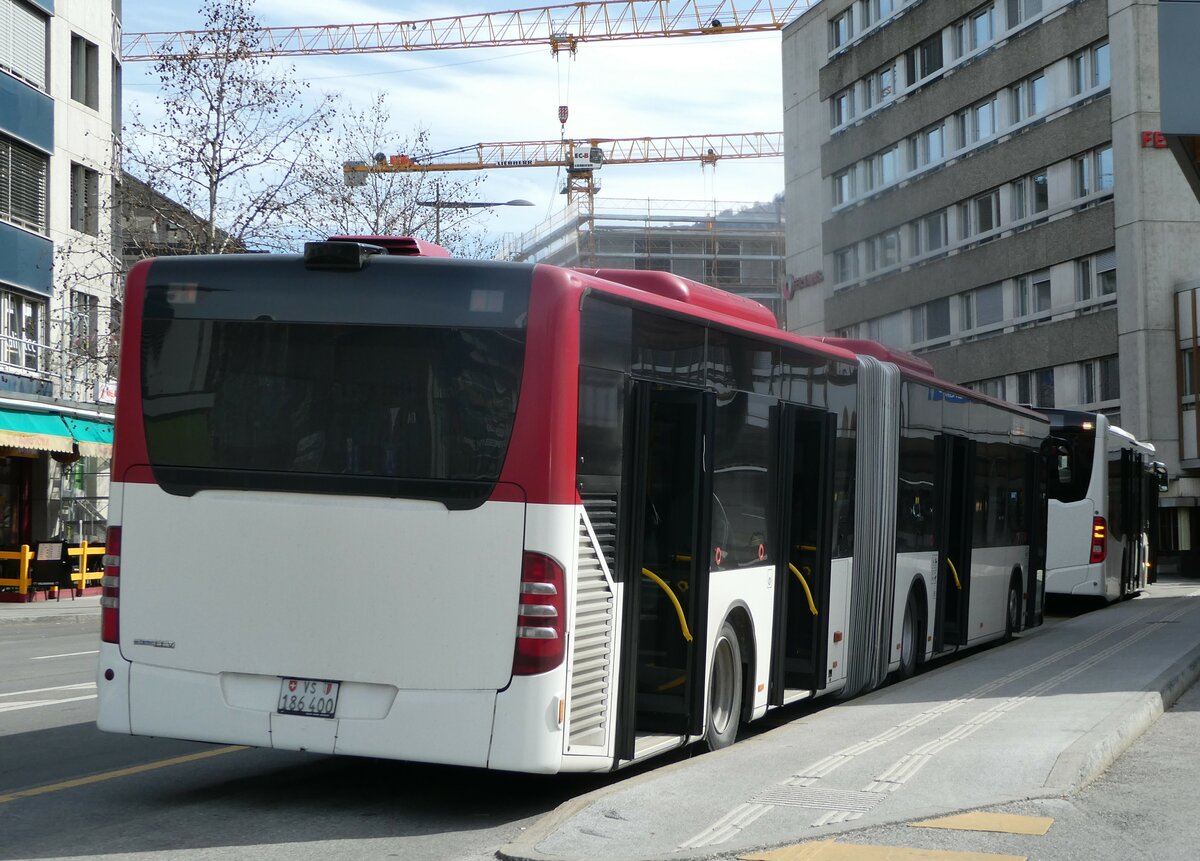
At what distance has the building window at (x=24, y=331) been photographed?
3372cm

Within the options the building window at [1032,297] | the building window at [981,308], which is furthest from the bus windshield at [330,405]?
the building window at [981,308]

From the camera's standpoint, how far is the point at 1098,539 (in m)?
26.0

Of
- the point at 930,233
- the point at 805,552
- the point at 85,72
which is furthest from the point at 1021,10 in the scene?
the point at 805,552

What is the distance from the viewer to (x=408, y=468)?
7625 millimetres

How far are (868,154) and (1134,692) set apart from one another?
5409 cm

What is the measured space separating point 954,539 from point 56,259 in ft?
85.8

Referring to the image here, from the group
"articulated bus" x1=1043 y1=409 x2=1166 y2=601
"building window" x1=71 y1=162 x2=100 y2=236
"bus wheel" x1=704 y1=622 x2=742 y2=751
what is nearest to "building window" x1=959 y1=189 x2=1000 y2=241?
"articulated bus" x1=1043 y1=409 x2=1166 y2=601

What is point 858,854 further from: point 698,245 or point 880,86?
point 698,245

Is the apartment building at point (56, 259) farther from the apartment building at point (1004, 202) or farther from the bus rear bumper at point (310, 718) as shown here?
the apartment building at point (1004, 202)

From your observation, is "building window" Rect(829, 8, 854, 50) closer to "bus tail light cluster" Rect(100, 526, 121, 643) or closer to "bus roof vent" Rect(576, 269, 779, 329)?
"bus roof vent" Rect(576, 269, 779, 329)

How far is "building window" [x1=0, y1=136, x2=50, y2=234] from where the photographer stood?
3406 cm

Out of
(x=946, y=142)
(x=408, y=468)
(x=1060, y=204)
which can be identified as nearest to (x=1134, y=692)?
(x=408, y=468)

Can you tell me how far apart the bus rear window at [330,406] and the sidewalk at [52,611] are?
19.4 m

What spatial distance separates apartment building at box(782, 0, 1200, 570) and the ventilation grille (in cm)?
4271
